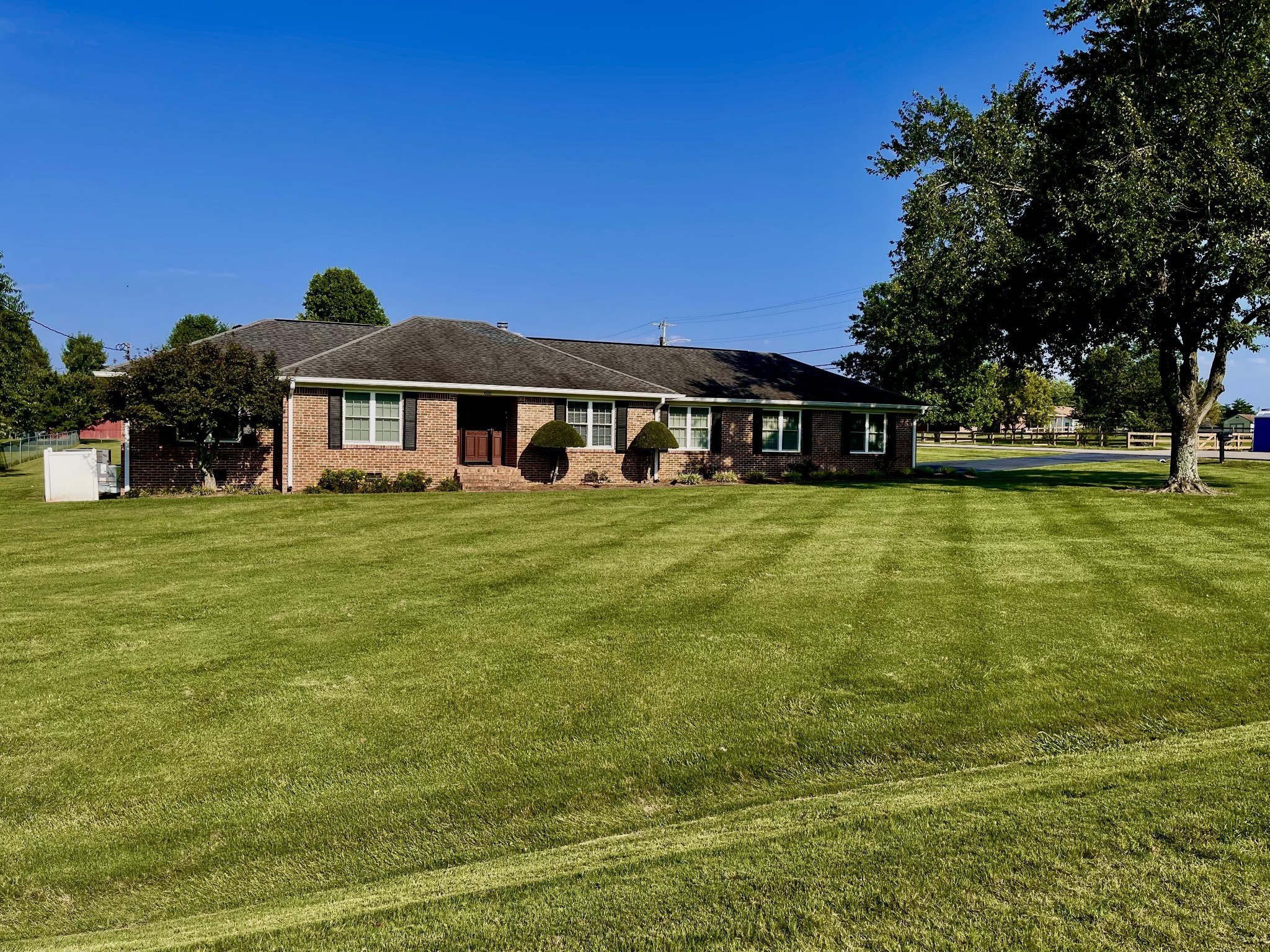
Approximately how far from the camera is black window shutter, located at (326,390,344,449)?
21156 mm

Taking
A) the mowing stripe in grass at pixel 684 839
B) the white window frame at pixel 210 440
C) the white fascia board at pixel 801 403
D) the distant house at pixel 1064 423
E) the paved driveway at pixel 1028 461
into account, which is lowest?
the mowing stripe in grass at pixel 684 839

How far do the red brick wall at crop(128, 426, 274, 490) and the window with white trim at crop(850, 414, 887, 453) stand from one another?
19149mm

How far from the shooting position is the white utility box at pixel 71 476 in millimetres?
18188

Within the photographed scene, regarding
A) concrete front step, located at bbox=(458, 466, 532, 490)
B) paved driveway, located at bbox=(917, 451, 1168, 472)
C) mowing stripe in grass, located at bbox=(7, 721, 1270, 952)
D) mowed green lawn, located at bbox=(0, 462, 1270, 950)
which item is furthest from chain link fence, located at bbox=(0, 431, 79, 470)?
paved driveway, located at bbox=(917, 451, 1168, 472)

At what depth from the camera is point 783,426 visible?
90.3 ft

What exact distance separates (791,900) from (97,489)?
20379 mm

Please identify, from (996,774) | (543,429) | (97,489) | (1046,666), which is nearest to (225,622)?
(996,774)

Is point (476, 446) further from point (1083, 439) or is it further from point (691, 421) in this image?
point (1083, 439)

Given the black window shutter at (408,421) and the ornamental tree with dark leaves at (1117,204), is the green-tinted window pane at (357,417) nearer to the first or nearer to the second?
the black window shutter at (408,421)

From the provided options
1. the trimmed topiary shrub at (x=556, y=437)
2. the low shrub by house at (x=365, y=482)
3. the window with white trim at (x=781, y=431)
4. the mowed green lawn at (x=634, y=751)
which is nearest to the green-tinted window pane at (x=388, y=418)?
the low shrub by house at (x=365, y=482)

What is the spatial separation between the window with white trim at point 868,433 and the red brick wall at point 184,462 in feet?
62.8

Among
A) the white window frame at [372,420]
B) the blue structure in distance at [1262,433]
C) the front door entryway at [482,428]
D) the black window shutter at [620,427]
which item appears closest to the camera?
the white window frame at [372,420]

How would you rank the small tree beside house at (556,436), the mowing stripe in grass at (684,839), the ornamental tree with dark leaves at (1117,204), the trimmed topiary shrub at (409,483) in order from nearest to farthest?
the mowing stripe in grass at (684,839) < the ornamental tree with dark leaves at (1117,204) < the trimmed topiary shrub at (409,483) < the small tree beside house at (556,436)

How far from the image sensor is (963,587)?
9.79 m
